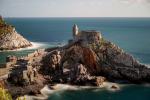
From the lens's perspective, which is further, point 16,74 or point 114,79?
point 114,79

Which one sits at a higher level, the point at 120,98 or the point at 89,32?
the point at 89,32

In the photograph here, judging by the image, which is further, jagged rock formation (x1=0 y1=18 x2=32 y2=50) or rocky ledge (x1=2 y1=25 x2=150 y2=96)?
jagged rock formation (x1=0 y1=18 x2=32 y2=50)

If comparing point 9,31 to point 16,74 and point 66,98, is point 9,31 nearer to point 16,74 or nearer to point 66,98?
point 16,74

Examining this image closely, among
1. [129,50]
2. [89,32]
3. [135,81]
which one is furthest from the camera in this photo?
[129,50]

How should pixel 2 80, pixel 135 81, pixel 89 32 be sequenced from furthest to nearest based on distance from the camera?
1. pixel 89 32
2. pixel 135 81
3. pixel 2 80

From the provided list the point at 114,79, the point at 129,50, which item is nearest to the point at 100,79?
the point at 114,79

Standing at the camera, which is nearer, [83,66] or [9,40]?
[83,66]

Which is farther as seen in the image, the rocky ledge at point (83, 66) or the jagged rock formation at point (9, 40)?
the jagged rock formation at point (9, 40)

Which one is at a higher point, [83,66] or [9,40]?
[9,40]
